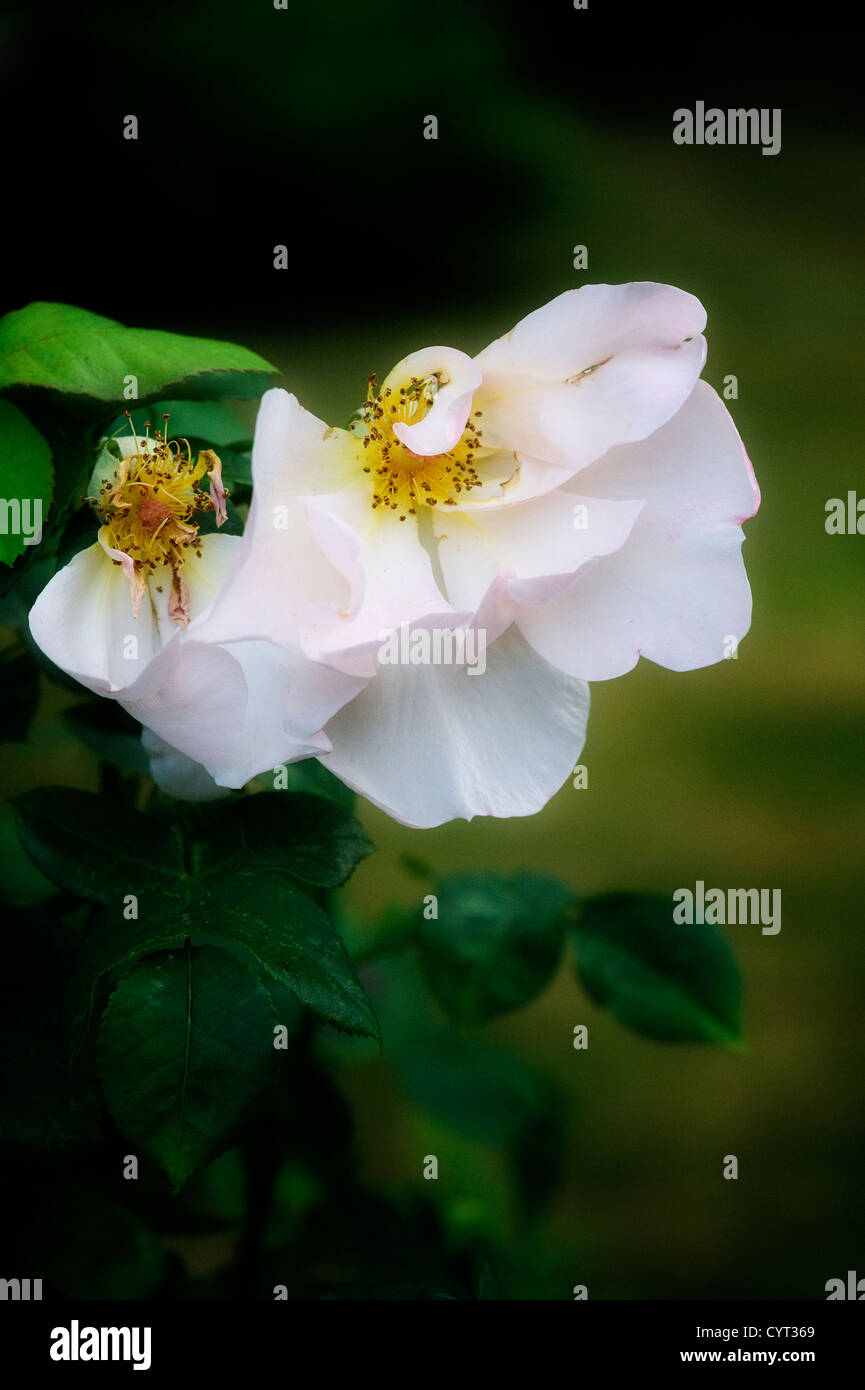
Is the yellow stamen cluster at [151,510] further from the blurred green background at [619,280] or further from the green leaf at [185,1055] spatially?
the blurred green background at [619,280]

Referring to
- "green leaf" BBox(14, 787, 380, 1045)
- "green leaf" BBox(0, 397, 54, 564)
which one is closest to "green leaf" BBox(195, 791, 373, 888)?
"green leaf" BBox(14, 787, 380, 1045)

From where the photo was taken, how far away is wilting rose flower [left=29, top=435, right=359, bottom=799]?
0.30 metres

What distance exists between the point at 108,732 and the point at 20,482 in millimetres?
135

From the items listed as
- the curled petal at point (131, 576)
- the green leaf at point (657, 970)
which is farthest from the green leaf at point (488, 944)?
the curled petal at point (131, 576)

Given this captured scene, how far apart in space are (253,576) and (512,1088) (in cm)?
44

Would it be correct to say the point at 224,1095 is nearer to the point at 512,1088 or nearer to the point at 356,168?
the point at 512,1088

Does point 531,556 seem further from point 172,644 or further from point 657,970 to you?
point 657,970

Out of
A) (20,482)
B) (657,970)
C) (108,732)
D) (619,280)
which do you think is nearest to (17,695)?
(108,732)

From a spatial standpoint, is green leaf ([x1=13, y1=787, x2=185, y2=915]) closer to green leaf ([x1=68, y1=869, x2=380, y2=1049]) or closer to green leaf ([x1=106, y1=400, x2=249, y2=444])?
green leaf ([x1=68, y1=869, x2=380, y2=1049])

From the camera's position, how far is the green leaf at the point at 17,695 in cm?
44

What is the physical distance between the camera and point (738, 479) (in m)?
0.33

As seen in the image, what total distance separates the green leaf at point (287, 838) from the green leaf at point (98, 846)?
0.04 feet

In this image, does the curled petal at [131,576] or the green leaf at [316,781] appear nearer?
the curled petal at [131,576]

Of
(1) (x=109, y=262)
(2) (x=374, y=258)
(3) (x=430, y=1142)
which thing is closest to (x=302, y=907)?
(3) (x=430, y=1142)
